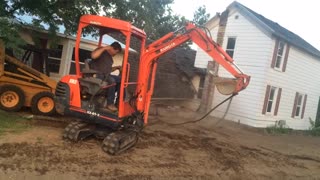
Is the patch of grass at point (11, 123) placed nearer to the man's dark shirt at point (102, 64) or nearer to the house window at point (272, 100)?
the man's dark shirt at point (102, 64)

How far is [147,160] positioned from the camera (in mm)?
8430

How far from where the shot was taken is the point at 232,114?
2062 cm

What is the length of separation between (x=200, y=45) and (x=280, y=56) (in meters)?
11.9

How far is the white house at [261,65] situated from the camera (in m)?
19.5

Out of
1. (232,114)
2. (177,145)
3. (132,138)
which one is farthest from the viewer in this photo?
(232,114)

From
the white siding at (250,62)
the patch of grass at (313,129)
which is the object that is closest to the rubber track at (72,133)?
the white siding at (250,62)

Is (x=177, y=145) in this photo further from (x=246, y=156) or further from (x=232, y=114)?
(x=232, y=114)

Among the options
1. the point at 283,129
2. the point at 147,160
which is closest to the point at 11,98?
the point at 147,160

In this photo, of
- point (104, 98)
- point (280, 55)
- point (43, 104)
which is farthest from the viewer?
point (280, 55)

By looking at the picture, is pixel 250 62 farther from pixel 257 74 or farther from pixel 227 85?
pixel 227 85

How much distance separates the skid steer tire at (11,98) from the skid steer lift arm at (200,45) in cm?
408

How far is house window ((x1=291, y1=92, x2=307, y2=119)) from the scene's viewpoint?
924 inches

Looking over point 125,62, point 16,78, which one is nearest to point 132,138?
point 125,62

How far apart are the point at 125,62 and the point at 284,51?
1440cm
